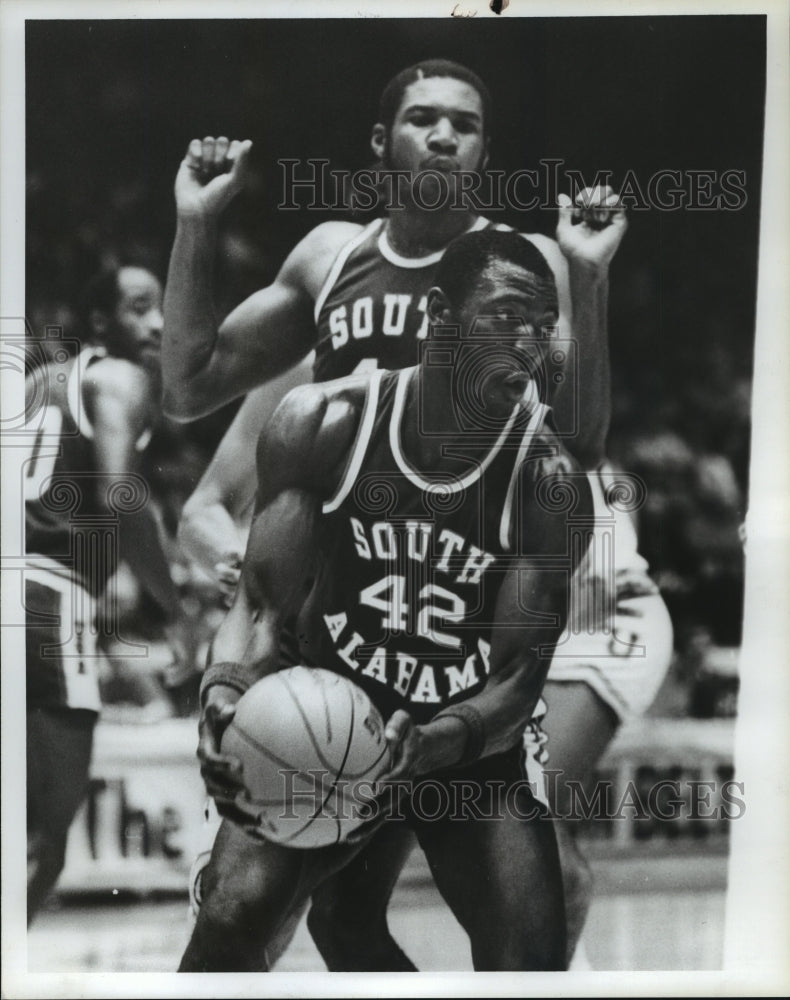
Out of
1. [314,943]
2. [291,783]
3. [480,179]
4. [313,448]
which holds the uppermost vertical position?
[480,179]

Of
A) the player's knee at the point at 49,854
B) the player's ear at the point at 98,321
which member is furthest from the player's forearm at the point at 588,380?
the player's knee at the point at 49,854

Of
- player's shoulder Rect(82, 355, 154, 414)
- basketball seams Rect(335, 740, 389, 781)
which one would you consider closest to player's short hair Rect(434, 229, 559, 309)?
player's shoulder Rect(82, 355, 154, 414)

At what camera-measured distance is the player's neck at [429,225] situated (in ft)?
11.3

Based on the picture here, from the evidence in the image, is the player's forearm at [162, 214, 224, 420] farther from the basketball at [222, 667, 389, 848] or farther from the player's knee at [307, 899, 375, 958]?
the player's knee at [307, 899, 375, 958]

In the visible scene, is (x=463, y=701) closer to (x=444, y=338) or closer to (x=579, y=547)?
(x=579, y=547)

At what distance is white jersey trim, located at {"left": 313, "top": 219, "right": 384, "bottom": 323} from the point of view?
3.47 m

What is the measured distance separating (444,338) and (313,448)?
51cm

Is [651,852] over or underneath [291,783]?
underneath

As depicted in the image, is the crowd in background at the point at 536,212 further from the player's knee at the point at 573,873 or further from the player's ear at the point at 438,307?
the player's knee at the point at 573,873

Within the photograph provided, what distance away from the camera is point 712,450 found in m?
3.47

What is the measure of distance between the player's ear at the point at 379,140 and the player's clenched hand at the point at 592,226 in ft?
1.82

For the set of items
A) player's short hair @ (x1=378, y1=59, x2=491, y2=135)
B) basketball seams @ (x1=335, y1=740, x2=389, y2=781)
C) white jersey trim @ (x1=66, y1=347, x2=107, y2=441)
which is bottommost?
basketball seams @ (x1=335, y1=740, x2=389, y2=781)

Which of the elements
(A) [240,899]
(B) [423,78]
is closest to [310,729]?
(A) [240,899]

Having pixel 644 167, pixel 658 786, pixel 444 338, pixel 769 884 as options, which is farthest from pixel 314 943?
pixel 644 167
